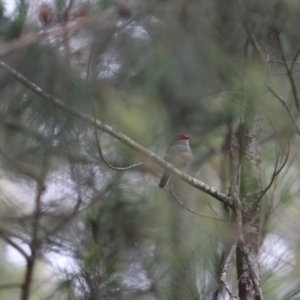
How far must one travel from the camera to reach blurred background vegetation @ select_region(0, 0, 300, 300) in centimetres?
167

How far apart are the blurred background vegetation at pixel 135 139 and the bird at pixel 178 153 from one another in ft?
0.11

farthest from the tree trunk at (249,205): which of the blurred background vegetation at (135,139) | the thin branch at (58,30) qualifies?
the thin branch at (58,30)

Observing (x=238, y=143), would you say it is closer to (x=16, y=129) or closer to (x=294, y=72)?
(x=294, y=72)

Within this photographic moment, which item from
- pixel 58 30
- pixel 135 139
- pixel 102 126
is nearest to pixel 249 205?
Answer: pixel 135 139

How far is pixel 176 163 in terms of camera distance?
2.62 metres

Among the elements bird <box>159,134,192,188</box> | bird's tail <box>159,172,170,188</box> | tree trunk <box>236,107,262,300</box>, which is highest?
bird <box>159,134,192,188</box>

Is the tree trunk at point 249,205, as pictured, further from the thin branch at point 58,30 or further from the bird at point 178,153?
the thin branch at point 58,30

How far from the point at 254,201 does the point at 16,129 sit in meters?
0.80

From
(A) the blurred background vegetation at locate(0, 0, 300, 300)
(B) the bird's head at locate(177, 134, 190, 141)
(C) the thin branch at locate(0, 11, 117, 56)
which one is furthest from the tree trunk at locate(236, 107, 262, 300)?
(C) the thin branch at locate(0, 11, 117, 56)

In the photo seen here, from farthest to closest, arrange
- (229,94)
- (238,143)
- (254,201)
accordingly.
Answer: (238,143), (254,201), (229,94)

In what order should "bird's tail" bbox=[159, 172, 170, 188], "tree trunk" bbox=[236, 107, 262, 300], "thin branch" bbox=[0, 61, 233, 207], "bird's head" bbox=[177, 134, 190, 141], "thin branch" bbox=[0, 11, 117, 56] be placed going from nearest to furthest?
1. "thin branch" bbox=[0, 11, 117, 56]
2. "thin branch" bbox=[0, 61, 233, 207]
3. "tree trunk" bbox=[236, 107, 262, 300]
4. "bird's tail" bbox=[159, 172, 170, 188]
5. "bird's head" bbox=[177, 134, 190, 141]

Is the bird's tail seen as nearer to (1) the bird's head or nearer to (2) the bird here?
(2) the bird

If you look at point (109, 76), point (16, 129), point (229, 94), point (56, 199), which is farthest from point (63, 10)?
point (56, 199)

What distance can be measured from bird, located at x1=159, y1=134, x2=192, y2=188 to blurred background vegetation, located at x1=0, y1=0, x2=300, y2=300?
1.3 inches
